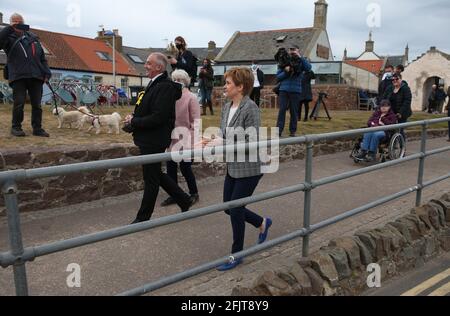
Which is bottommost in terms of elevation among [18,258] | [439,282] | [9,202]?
[439,282]

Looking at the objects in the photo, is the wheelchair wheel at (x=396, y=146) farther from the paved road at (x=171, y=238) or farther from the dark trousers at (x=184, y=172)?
the dark trousers at (x=184, y=172)

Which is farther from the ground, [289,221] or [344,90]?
[344,90]

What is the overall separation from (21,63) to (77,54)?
1400 inches

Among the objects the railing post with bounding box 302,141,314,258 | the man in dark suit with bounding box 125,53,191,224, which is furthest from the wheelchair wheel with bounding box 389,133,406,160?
the railing post with bounding box 302,141,314,258

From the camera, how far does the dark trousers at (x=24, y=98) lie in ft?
21.1

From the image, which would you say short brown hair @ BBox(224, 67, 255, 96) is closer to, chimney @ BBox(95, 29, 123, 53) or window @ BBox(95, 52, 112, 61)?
window @ BBox(95, 52, 112, 61)

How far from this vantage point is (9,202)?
6.63 ft

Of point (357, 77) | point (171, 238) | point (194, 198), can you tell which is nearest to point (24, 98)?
point (194, 198)

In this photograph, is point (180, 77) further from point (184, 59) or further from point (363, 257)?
point (184, 59)

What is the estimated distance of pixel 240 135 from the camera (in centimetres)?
372
